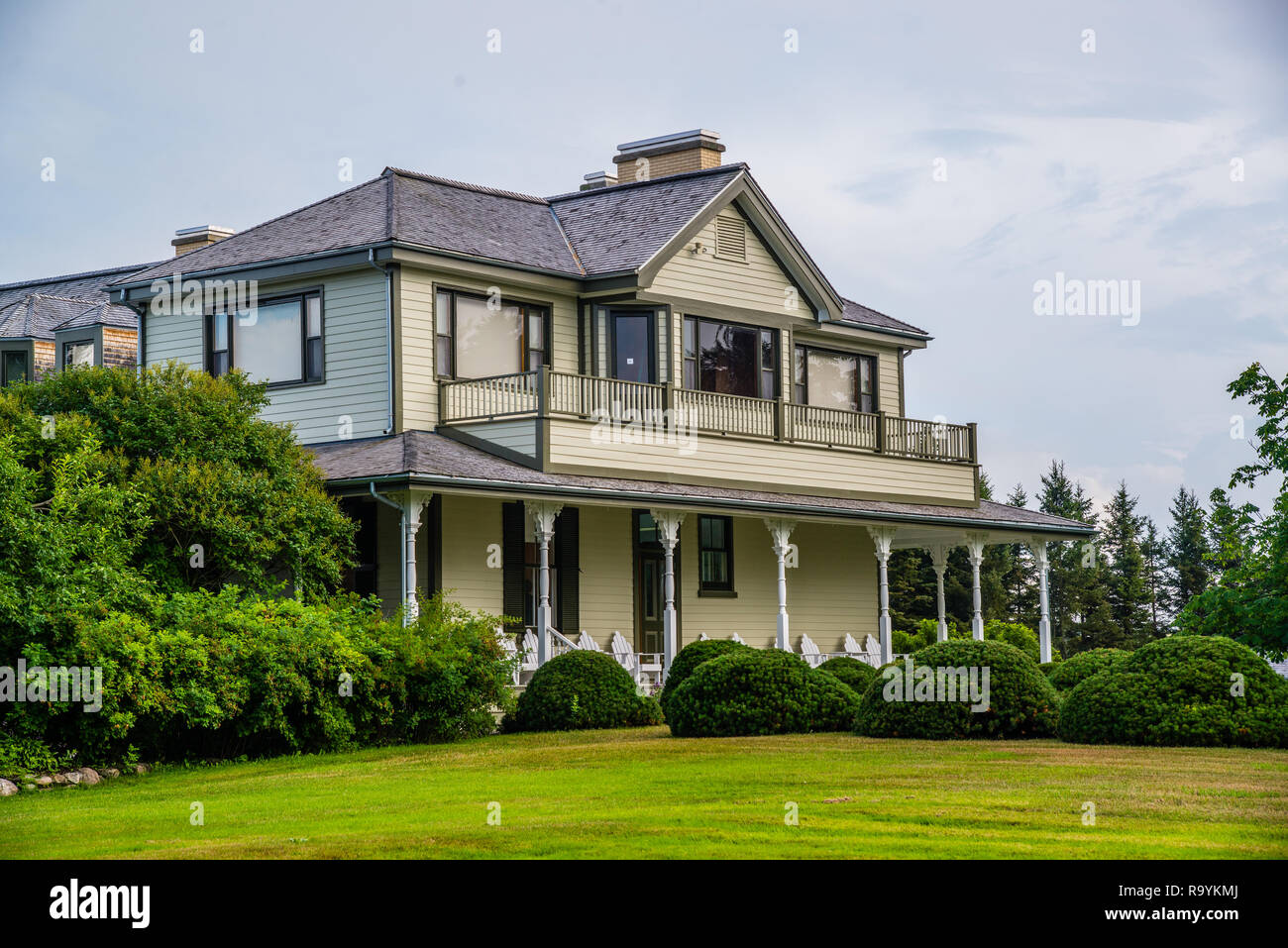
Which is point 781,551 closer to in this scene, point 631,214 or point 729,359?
point 729,359

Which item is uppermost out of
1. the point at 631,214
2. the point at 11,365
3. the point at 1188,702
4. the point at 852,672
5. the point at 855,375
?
the point at 631,214

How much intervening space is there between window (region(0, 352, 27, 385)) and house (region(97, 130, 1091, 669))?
577 centimetres

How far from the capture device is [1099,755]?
53.1 ft

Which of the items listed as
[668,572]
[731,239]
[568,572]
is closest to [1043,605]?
[731,239]

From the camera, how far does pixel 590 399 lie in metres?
26.0

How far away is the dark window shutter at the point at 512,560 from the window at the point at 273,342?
3.82 m

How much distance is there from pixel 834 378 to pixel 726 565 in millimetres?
5065

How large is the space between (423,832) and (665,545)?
14608mm

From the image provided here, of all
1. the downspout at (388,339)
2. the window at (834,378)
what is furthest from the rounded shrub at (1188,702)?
the window at (834,378)

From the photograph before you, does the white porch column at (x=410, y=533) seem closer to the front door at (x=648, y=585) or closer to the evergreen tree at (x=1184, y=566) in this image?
the front door at (x=648, y=585)

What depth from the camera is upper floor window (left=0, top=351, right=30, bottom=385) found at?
1325 inches

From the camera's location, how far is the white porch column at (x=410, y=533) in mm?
22859

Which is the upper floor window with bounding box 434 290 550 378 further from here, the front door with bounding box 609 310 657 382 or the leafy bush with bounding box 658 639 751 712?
the leafy bush with bounding box 658 639 751 712

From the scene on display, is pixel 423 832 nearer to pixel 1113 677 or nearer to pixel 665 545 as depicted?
pixel 1113 677
